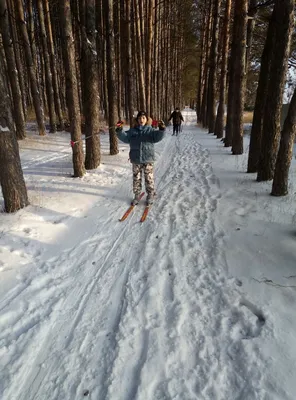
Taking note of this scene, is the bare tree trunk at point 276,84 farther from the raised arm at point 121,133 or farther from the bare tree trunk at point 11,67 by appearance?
the bare tree trunk at point 11,67

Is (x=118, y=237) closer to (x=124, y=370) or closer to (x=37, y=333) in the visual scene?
(x=37, y=333)

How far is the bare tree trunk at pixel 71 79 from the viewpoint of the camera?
256 inches

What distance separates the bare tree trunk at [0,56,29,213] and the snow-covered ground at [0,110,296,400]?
14.6 inches

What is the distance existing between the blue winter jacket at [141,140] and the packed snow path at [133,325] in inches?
78.6

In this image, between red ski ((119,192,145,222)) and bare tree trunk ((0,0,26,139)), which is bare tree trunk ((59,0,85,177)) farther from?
bare tree trunk ((0,0,26,139))

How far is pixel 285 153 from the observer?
514cm

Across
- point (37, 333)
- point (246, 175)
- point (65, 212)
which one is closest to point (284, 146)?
point (246, 175)

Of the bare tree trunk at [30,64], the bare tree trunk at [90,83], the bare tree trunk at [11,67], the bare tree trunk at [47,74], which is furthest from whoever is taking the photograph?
the bare tree trunk at [47,74]

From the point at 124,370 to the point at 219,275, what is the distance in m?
1.67

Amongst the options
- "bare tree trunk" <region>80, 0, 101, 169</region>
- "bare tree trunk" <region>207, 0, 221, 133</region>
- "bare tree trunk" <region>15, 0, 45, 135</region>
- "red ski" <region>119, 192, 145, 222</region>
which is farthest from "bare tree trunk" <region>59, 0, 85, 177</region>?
"bare tree trunk" <region>207, 0, 221, 133</region>

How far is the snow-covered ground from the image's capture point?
2.19m

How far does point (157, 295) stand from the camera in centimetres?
313

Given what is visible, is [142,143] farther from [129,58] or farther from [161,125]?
[129,58]

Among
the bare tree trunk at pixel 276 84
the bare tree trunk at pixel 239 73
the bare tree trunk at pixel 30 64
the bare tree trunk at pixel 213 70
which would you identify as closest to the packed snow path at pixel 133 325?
the bare tree trunk at pixel 276 84
